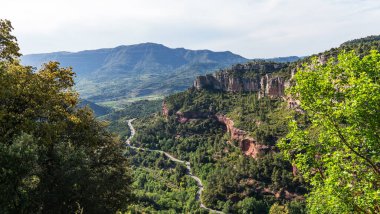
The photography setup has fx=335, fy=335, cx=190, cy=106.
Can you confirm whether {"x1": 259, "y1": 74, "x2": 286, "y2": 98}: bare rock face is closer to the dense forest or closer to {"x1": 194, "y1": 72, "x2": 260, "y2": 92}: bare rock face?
{"x1": 194, "y1": 72, "x2": 260, "y2": 92}: bare rock face

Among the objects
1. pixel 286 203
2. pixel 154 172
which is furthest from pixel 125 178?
pixel 154 172

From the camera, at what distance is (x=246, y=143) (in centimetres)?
10650

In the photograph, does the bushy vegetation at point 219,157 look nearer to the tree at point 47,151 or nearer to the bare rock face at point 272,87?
the bare rock face at point 272,87

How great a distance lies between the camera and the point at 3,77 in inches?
822

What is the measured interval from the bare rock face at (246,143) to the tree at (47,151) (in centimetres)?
7451

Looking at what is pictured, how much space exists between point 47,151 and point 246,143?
8933 cm

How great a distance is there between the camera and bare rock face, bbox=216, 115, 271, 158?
98812 mm

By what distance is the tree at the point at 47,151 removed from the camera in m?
18.0

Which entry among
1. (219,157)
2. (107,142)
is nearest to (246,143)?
(219,157)

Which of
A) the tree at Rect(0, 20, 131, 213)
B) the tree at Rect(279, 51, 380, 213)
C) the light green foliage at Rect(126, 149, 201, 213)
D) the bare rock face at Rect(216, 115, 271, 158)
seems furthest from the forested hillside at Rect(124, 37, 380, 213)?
the tree at Rect(0, 20, 131, 213)

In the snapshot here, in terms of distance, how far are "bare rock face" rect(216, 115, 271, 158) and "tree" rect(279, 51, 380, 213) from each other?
264 feet

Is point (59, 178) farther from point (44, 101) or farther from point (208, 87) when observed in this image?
point (208, 87)

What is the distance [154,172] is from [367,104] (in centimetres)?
10775

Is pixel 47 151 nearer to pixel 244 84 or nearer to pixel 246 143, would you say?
pixel 246 143
